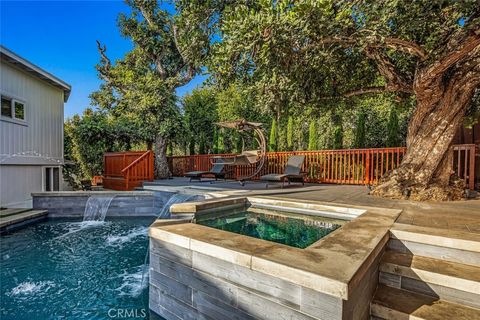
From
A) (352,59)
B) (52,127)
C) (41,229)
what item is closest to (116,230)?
(41,229)

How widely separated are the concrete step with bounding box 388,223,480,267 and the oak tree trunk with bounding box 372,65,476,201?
275cm

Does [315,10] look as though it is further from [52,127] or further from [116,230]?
[52,127]

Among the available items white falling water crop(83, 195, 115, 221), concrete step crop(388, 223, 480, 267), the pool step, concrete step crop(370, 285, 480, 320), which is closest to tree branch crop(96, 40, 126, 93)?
white falling water crop(83, 195, 115, 221)

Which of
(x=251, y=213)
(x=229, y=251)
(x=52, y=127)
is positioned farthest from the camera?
(x=52, y=127)

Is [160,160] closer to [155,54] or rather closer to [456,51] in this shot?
[155,54]

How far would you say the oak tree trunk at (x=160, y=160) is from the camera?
37.3 feet

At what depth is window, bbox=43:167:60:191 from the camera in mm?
9158

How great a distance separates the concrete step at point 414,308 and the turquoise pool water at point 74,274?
204 centimetres

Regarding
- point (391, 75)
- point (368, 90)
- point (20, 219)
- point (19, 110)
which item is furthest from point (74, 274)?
point (368, 90)

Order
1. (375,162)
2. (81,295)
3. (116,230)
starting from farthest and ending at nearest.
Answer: (375,162) < (116,230) < (81,295)

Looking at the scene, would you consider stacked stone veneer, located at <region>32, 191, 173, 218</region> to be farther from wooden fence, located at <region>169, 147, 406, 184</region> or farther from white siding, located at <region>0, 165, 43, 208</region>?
wooden fence, located at <region>169, 147, 406, 184</region>

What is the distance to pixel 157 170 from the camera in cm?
1140

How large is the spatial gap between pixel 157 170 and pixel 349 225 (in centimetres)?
1003

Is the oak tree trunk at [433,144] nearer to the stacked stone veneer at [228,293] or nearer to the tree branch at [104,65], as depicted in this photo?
the stacked stone veneer at [228,293]
